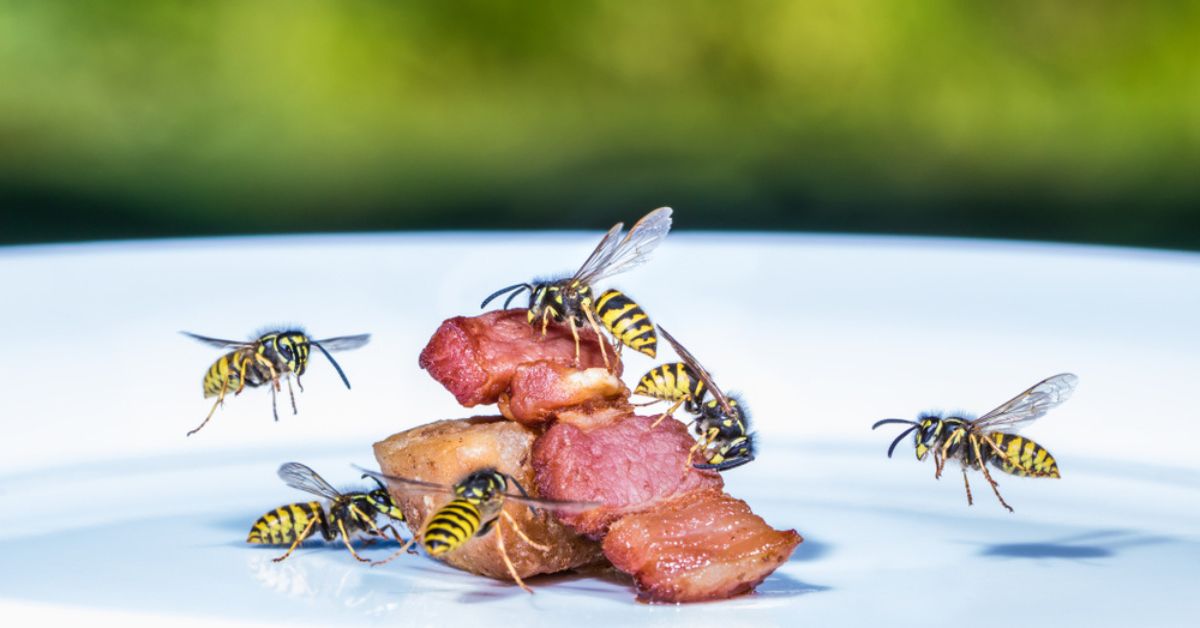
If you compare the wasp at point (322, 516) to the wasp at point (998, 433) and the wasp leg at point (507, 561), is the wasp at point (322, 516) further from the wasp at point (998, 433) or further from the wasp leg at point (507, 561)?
the wasp at point (998, 433)

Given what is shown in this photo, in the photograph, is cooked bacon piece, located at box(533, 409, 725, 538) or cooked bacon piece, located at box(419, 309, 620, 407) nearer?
cooked bacon piece, located at box(533, 409, 725, 538)

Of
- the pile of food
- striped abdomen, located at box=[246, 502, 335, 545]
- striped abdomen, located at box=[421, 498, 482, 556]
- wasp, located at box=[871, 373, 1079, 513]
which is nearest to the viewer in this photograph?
striped abdomen, located at box=[421, 498, 482, 556]

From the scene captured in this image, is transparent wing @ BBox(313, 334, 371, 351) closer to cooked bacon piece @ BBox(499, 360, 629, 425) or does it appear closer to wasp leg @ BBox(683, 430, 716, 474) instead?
cooked bacon piece @ BBox(499, 360, 629, 425)

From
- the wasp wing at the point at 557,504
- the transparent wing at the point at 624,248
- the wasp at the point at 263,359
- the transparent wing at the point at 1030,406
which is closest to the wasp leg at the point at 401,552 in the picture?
the wasp wing at the point at 557,504

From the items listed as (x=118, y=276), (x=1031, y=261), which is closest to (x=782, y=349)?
(x=1031, y=261)

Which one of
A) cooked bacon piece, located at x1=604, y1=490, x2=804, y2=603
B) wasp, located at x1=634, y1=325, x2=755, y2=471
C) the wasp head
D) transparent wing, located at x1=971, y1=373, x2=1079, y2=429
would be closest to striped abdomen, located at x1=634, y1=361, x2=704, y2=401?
wasp, located at x1=634, y1=325, x2=755, y2=471

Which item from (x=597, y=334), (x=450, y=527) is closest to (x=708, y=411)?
(x=597, y=334)
